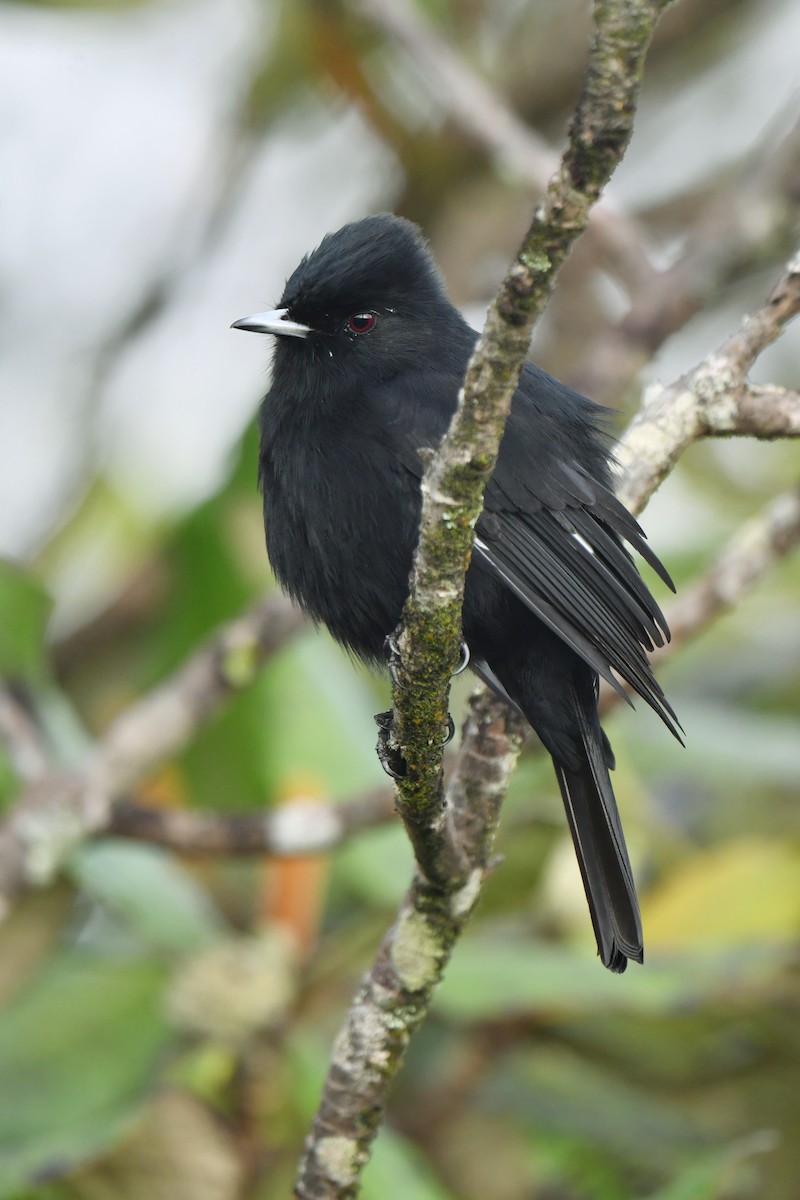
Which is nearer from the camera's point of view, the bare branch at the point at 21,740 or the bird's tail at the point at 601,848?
the bird's tail at the point at 601,848

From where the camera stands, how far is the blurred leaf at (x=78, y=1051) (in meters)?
3.08

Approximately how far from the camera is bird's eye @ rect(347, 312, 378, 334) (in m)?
2.90

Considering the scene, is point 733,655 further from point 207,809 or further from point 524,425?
point 524,425

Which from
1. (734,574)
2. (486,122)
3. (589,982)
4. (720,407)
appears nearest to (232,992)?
(589,982)

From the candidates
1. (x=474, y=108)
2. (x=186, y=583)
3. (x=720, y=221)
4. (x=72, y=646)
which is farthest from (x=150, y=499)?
(x=720, y=221)

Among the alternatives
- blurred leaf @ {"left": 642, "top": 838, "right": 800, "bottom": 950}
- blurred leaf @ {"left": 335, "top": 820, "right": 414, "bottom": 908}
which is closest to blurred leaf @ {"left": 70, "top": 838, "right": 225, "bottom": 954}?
blurred leaf @ {"left": 335, "top": 820, "right": 414, "bottom": 908}

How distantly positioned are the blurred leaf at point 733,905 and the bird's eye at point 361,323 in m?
1.60

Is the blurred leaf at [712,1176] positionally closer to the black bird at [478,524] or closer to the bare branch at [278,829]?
the black bird at [478,524]

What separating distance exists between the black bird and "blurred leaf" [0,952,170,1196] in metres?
1.04

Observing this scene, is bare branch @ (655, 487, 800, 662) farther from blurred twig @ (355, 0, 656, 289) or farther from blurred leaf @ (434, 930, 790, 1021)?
blurred twig @ (355, 0, 656, 289)

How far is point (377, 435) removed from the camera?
2.65m

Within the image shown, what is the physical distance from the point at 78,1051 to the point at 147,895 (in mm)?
377

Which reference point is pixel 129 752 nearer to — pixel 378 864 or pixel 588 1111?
pixel 378 864

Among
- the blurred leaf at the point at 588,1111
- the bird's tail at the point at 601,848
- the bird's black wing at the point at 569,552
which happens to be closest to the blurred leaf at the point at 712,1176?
the bird's tail at the point at 601,848
